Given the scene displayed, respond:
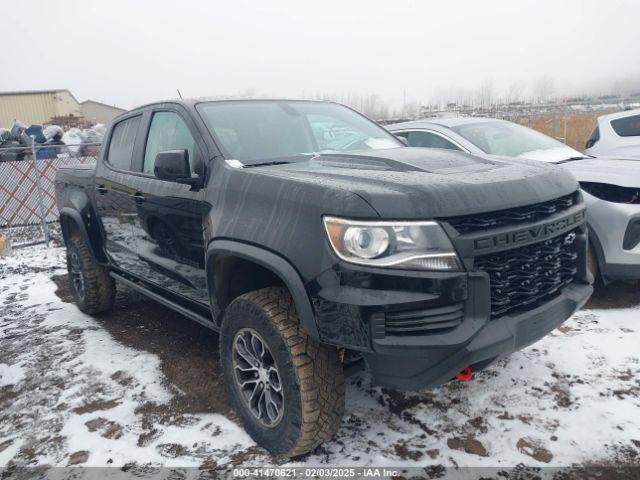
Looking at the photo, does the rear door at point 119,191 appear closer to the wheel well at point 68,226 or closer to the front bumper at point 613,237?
the wheel well at point 68,226

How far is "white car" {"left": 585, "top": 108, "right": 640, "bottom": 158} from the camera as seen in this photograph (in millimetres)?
7023

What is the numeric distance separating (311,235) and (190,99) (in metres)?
1.71

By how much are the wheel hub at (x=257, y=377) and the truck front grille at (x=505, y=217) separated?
43.1 inches

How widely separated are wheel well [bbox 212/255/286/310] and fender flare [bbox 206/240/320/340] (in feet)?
0.51

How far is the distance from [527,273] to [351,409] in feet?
4.46

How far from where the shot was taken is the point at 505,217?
2.20m

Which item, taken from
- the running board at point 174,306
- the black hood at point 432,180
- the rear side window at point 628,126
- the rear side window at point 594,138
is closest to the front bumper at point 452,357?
the black hood at point 432,180

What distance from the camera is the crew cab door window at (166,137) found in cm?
317

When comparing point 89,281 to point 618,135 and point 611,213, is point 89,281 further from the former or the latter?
point 618,135

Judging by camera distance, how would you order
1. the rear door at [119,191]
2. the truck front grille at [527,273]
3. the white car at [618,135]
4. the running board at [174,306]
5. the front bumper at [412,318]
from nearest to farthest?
the front bumper at [412,318] < the truck front grille at [527,273] < the running board at [174,306] < the rear door at [119,191] < the white car at [618,135]

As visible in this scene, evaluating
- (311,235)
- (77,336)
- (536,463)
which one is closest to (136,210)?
(77,336)

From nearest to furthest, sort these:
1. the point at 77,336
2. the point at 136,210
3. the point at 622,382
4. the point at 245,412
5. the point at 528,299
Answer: the point at 528,299
the point at 245,412
the point at 622,382
the point at 136,210
the point at 77,336

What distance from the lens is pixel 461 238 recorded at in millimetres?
2037

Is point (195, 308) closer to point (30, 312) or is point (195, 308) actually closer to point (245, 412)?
point (245, 412)
